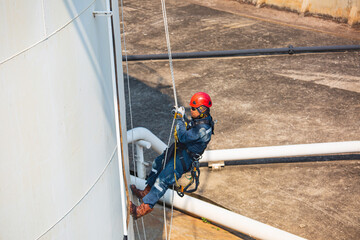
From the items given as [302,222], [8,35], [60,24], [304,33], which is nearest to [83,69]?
[60,24]

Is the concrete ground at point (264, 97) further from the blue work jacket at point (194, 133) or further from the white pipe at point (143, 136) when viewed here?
the blue work jacket at point (194, 133)

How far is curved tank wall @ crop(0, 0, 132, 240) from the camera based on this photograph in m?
3.80

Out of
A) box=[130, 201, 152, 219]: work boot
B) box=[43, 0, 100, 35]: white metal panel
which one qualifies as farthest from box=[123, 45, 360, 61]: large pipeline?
box=[43, 0, 100, 35]: white metal panel

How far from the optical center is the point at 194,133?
6949 millimetres

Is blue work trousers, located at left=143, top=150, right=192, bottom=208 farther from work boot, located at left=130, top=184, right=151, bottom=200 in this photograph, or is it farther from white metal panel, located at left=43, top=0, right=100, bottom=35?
white metal panel, located at left=43, top=0, right=100, bottom=35

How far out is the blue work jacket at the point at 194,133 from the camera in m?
6.92

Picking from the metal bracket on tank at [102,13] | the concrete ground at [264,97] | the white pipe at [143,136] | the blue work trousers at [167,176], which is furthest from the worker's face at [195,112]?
the concrete ground at [264,97]

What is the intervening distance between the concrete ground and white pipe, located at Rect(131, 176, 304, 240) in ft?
1.22

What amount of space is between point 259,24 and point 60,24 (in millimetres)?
15664

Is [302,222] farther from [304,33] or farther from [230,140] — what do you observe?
[304,33]

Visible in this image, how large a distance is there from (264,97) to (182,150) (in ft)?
22.7

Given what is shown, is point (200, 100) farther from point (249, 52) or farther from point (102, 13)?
point (249, 52)

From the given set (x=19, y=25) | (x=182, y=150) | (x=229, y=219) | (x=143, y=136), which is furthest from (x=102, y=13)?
(x=229, y=219)

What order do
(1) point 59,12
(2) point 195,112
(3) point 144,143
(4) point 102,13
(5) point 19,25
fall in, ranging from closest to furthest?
(5) point 19,25, (1) point 59,12, (4) point 102,13, (2) point 195,112, (3) point 144,143
